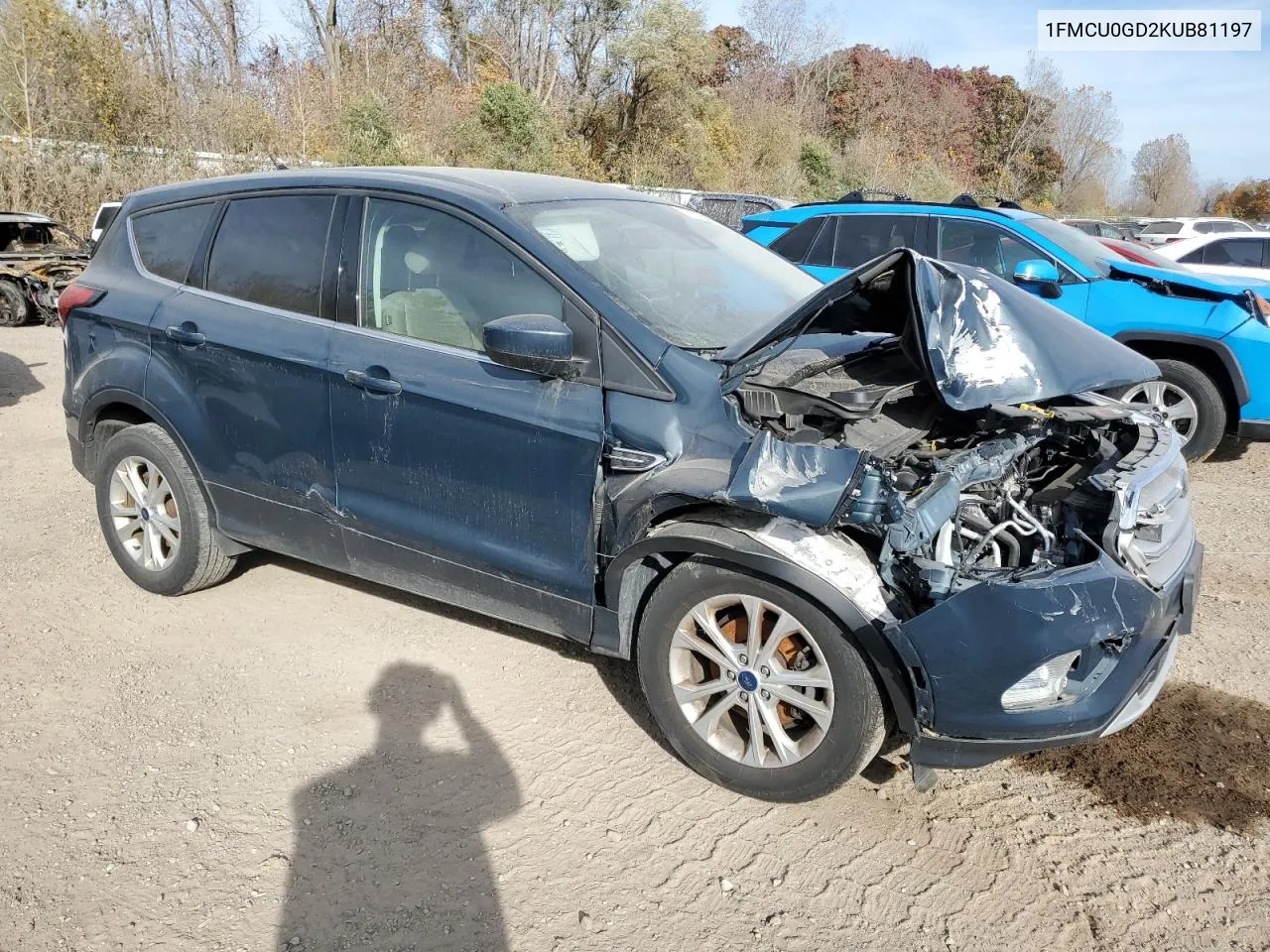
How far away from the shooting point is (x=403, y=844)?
2.79 m

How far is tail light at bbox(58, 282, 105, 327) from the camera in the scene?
14.3 ft

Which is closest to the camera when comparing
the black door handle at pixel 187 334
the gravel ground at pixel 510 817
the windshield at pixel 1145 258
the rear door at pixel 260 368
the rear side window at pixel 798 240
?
the gravel ground at pixel 510 817

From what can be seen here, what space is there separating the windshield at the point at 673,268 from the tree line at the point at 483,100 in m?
18.7

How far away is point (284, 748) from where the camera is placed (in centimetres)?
328

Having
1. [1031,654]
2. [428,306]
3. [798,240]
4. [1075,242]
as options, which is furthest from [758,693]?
[798,240]

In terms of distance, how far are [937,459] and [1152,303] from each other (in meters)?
4.56

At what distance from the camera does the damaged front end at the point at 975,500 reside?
2.44 meters

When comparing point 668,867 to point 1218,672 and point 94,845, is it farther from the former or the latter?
point 1218,672

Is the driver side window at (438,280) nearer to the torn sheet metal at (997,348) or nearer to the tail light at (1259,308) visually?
the torn sheet metal at (997,348)

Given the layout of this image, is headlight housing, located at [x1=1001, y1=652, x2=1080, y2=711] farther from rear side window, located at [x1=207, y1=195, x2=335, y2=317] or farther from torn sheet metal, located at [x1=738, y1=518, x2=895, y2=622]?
rear side window, located at [x1=207, y1=195, x2=335, y2=317]

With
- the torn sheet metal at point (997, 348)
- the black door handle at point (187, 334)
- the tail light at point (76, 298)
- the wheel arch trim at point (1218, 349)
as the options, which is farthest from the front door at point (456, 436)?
the wheel arch trim at point (1218, 349)

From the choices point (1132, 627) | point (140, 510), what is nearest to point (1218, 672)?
point (1132, 627)

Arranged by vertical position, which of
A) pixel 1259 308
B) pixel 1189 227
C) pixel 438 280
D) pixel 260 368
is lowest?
pixel 260 368

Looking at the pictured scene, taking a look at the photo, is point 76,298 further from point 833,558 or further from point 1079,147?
point 1079,147
